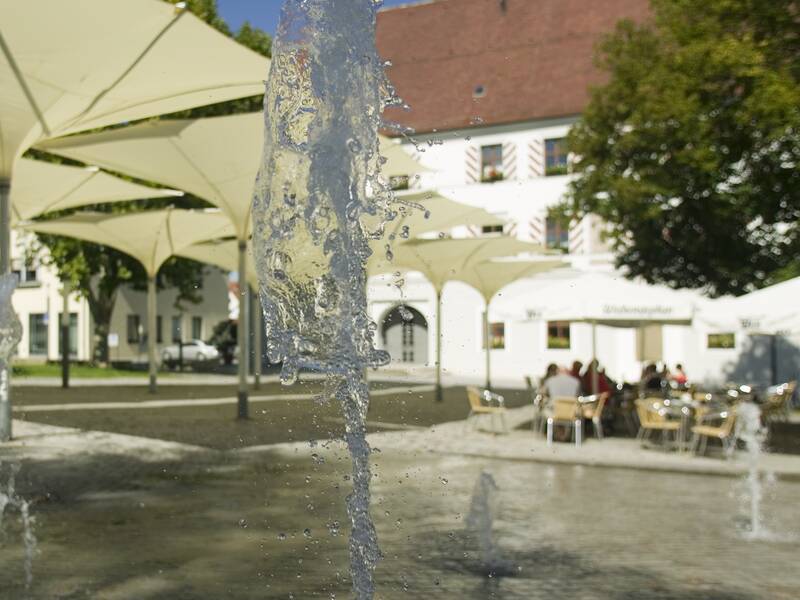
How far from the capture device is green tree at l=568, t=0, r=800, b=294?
14742 mm

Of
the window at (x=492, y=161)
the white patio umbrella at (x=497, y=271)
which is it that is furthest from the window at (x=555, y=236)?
the white patio umbrella at (x=497, y=271)

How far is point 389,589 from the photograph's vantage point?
562cm

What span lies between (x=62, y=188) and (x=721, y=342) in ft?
77.3

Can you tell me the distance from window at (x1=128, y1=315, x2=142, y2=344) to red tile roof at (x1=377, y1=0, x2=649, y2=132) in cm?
1672

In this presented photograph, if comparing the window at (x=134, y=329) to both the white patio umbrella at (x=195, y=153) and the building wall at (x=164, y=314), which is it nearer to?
the building wall at (x=164, y=314)

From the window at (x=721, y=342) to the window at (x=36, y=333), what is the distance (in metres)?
31.8

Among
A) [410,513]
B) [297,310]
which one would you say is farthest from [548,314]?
[297,310]

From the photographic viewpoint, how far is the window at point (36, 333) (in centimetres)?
5019

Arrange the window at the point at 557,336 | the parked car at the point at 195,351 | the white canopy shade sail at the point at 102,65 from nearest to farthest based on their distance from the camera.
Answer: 1. the white canopy shade sail at the point at 102,65
2. the window at the point at 557,336
3. the parked car at the point at 195,351

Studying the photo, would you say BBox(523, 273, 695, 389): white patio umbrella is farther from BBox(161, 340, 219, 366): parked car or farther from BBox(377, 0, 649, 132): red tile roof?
BBox(161, 340, 219, 366): parked car

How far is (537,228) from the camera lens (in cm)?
4084

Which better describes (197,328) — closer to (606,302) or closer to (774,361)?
(774,361)

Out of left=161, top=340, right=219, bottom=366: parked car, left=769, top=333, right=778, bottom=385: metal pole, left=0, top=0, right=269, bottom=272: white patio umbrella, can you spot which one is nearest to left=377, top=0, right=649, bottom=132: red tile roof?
left=769, top=333, right=778, bottom=385: metal pole

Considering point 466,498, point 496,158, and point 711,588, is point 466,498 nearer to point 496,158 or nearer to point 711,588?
point 711,588
